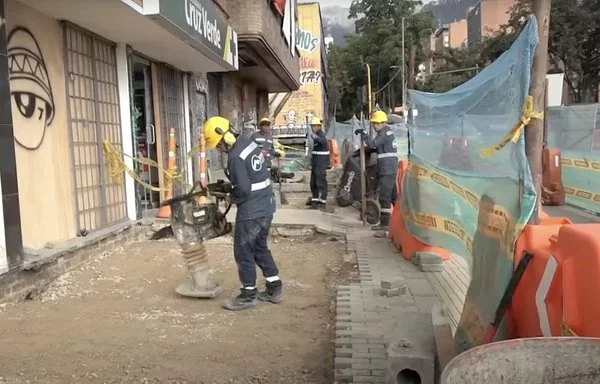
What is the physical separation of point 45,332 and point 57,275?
159 centimetres

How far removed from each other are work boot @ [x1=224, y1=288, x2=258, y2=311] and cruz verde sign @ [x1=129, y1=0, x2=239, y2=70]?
3.21m

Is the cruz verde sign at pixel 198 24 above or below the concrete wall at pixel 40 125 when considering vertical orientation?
above

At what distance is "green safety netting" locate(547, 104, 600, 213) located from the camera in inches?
457

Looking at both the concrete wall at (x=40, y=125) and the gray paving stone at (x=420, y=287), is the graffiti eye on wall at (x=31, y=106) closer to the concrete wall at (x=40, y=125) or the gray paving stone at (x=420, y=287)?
the concrete wall at (x=40, y=125)

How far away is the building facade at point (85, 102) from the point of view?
6.00 metres

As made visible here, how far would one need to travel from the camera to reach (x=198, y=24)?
27.9 feet

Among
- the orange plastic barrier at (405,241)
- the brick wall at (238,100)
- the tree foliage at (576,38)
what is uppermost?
the tree foliage at (576,38)

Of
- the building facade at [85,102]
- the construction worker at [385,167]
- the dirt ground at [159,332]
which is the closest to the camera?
the dirt ground at [159,332]

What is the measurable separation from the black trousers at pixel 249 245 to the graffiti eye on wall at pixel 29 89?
102 inches

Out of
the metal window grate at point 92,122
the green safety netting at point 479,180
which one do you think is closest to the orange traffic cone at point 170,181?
the metal window grate at point 92,122

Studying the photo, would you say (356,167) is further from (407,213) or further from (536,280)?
(536,280)

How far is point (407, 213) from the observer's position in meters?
7.22

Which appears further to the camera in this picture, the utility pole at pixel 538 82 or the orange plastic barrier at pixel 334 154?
the orange plastic barrier at pixel 334 154

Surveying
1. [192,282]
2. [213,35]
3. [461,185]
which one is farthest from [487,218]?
[213,35]
